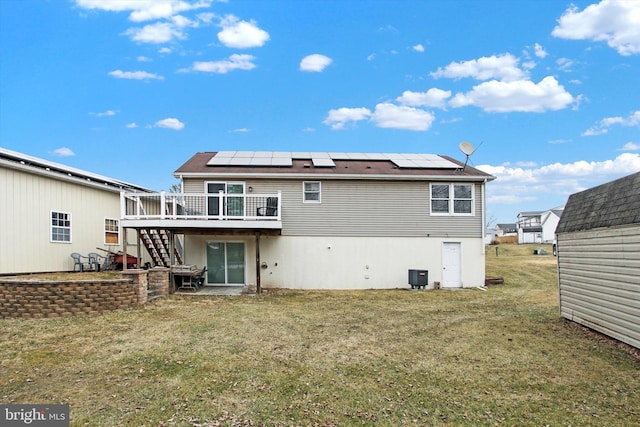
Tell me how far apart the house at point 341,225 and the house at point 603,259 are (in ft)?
19.3

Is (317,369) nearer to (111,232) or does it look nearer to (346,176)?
(346,176)

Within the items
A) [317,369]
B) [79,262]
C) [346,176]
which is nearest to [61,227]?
[79,262]

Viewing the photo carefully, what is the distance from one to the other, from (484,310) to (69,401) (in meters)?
9.54

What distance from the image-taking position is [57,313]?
816cm

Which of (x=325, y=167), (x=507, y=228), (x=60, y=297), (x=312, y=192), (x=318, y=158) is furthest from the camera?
(x=507, y=228)

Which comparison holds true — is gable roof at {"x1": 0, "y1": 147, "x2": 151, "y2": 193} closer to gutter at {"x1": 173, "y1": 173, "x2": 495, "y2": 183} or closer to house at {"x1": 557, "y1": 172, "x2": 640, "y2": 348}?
gutter at {"x1": 173, "y1": 173, "x2": 495, "y2": 183}

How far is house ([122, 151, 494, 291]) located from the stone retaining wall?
5.32 meters

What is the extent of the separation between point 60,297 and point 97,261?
673cm

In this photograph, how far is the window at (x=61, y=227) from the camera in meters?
12.8

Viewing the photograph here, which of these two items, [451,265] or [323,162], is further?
[323,162]

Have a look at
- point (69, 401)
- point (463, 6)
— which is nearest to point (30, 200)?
point (69, 401)

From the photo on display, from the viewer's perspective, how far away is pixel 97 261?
14281mm

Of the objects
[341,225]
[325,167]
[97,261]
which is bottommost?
[97,261]

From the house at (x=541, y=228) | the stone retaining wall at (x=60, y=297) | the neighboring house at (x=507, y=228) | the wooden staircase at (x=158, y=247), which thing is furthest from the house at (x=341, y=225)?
the neighboring house at (x=507, y=228)
